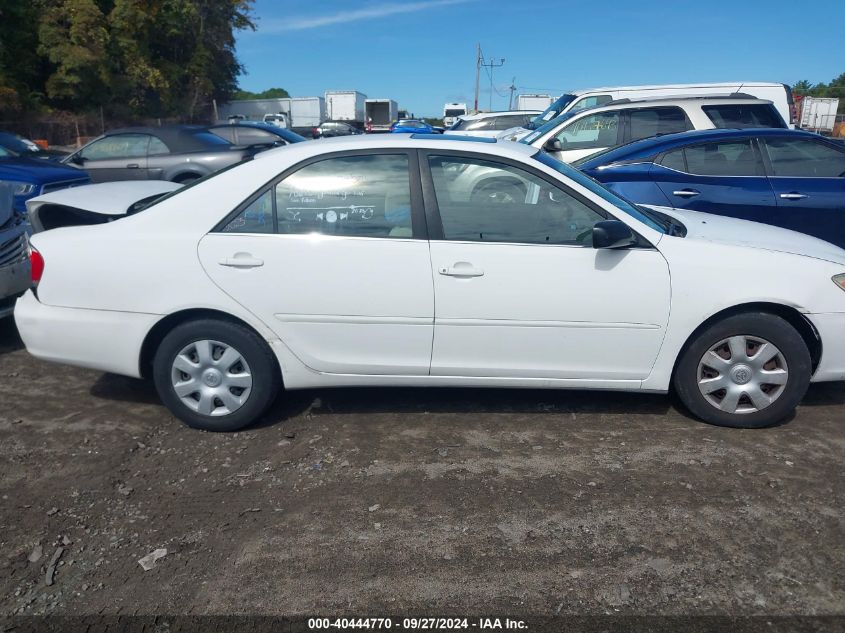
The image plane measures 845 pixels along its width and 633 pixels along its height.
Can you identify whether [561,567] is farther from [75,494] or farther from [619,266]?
[75,494]

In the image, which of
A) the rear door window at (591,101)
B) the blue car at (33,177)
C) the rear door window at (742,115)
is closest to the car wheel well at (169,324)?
the blue car at (33,177)

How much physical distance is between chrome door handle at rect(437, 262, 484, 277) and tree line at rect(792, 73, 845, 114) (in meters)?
51.6

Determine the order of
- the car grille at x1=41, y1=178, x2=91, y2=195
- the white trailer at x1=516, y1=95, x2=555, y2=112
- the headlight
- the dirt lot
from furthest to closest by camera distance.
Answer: the white trailer at x1=516, y1=95, x2=555, y2=112 < the car grille at x1=41, y1=178, x2=91, y2=195 < the headlight < the dirt lot

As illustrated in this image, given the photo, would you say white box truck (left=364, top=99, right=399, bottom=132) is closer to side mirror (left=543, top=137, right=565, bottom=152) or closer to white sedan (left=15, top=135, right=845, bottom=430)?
side mirror (left=543, top=137, right=565, bottom=152)

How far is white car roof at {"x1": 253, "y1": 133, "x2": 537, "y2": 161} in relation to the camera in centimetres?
375

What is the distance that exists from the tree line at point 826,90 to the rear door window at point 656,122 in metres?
45.5

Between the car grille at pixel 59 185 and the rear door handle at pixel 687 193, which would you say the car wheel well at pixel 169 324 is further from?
the car grille at pixel 59 185

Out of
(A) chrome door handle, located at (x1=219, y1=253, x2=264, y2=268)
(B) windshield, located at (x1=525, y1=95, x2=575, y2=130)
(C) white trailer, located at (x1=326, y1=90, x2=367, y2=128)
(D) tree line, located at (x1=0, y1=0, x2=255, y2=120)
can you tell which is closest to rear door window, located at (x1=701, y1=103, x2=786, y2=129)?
(B) windshield, located at (x1=525, y1=95, x2=575, y2=130)

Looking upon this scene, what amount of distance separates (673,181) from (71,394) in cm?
515

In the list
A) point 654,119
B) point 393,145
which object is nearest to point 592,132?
point 654,119

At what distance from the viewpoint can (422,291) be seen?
3.59 metres

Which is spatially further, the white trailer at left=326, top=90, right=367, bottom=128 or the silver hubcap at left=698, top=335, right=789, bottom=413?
the white trailer at left=326, top=90, right=367, bottom=128

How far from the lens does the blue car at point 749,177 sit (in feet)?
18.9

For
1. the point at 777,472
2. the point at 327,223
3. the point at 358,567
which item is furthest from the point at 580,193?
the point at 358,567
